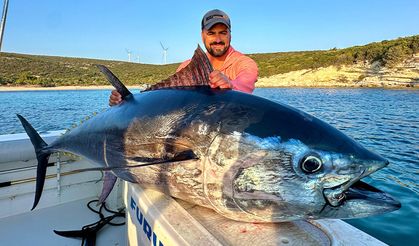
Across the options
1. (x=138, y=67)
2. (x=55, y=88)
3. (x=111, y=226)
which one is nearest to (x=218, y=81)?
(x=111, y=226)

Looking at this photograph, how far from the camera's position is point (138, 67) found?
9056cm

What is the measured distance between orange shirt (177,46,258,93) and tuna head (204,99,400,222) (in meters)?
1.03

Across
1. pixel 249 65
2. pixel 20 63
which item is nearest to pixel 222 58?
pixel 249 65

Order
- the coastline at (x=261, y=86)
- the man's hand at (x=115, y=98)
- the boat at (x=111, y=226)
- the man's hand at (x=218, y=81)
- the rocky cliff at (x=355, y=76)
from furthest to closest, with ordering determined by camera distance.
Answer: the coastline at (x=261, y=86)
the rocky cliff at (x=355, y=76)
the man's hand at (x=115, y=98)
the man's hand at (x=218, y=81)
the boat at (x=111, y=226)

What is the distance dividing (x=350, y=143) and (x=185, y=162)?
0.79 m

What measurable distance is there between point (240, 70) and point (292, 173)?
1631 millimetres

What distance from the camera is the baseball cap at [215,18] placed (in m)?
2.91

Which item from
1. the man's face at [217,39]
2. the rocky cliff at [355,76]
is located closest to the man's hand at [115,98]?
the man's face at [217,39]

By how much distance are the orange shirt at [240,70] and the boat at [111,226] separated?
1143 millimetres

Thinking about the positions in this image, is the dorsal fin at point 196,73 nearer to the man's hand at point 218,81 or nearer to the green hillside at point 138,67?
the man's hand at point 218,81

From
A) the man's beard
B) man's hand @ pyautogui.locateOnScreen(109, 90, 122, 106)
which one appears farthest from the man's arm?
man's hand @ pyautogui.locateOnScreen(109, 90, 122, 106)

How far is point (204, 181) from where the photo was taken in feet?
5.06

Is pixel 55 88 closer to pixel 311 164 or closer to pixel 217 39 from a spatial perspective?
pixel 217 39

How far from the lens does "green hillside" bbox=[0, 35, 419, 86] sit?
148 feet
